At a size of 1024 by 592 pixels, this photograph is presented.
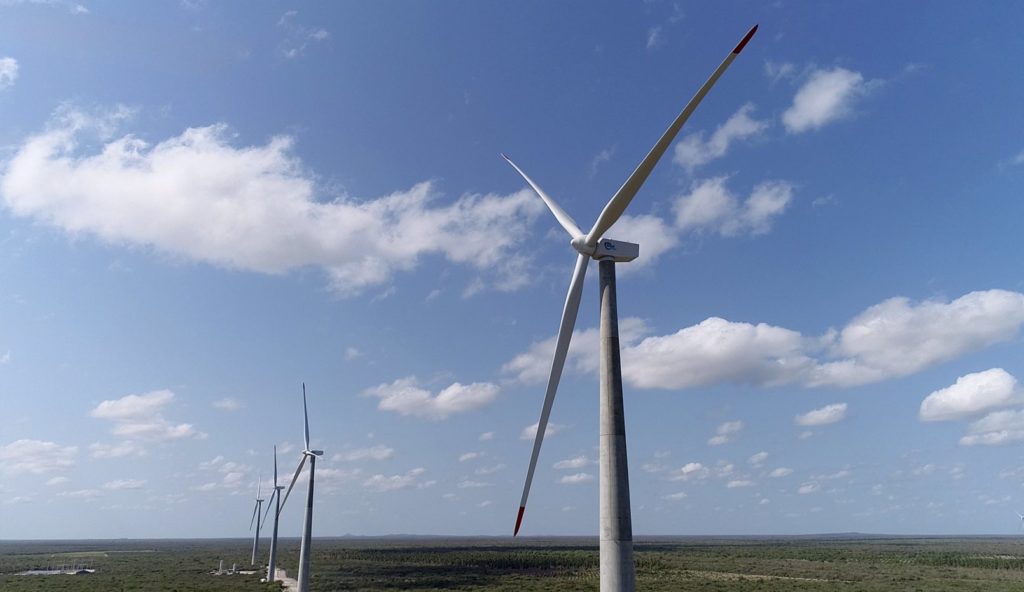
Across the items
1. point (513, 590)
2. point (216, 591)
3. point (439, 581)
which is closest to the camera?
point (216, 591)

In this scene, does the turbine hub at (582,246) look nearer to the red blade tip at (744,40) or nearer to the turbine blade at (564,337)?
the turbine blade at (564,337)

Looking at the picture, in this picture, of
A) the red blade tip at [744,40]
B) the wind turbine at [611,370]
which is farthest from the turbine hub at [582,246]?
the red blade tip at [744,40]

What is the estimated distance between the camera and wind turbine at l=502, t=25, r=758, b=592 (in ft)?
66.2

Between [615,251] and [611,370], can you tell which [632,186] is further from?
[611,370]

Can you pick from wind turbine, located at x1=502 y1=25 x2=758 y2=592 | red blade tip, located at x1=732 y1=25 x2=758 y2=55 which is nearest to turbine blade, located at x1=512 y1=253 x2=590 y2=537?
wind turbine, located at x1=502 y1=25 x2=758 y2=592

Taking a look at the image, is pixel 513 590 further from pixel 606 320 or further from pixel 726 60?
pixel 726 60

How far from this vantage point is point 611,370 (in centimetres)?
2142

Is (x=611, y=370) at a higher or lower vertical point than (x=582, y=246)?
lower

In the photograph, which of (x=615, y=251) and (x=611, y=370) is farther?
(x=615, y=251)

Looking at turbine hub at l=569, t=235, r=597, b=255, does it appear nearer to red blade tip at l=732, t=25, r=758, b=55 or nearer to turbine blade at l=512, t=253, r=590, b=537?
turbine blade at l=512, t=253, r=590, b=537

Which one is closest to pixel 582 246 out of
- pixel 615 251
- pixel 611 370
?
pixel 615 251

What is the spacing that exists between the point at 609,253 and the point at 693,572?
109m

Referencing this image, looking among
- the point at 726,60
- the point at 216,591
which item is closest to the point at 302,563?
the point at 216,591

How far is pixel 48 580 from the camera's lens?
109 meters
